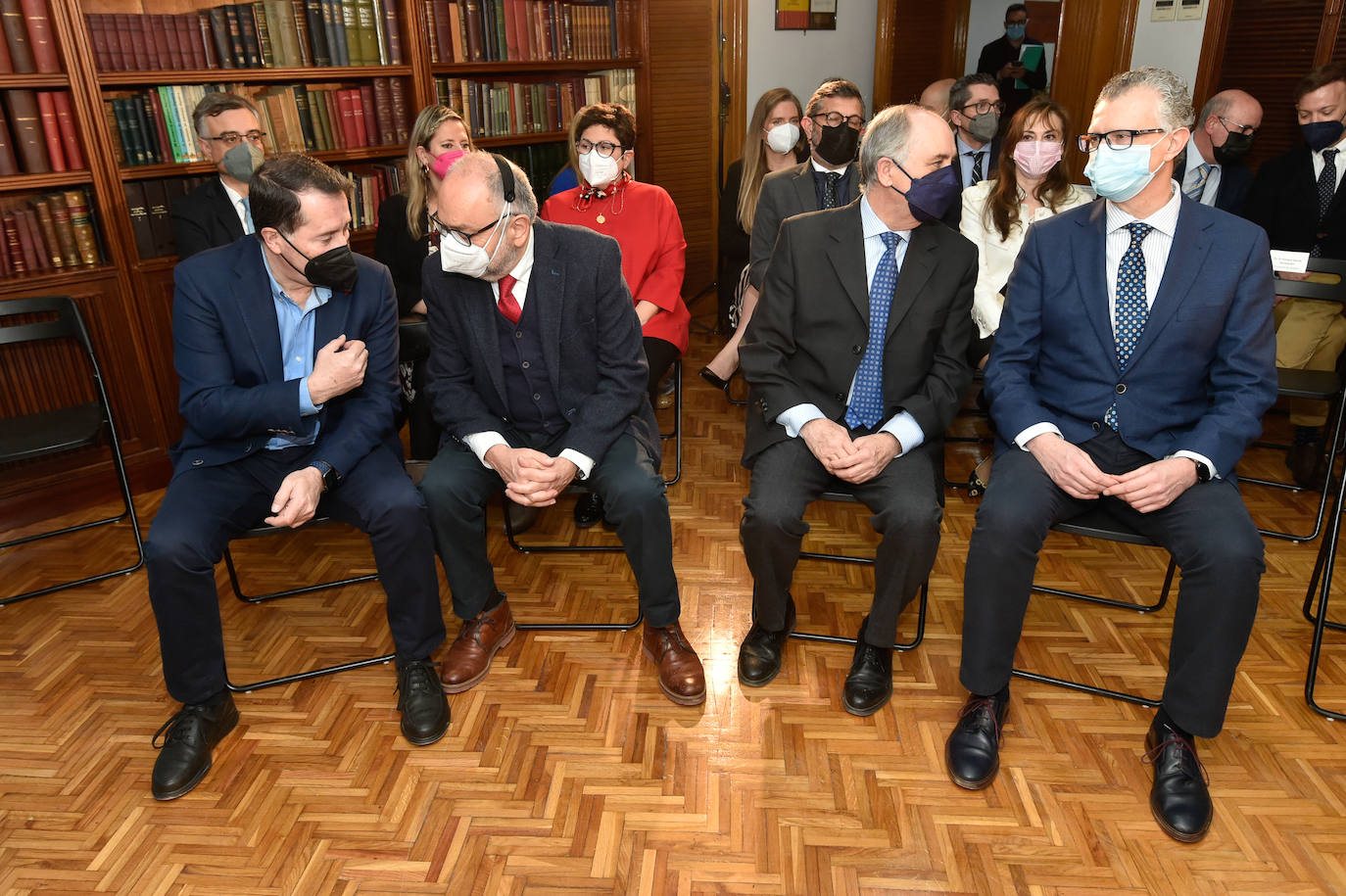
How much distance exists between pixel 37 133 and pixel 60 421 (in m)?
1.19

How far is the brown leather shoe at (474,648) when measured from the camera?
8.30 ft

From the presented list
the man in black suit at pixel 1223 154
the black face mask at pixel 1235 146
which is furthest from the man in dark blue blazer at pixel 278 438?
the black face mask at pixel 1235 146

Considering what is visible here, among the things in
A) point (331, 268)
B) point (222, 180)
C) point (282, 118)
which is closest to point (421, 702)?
point (331, 268)

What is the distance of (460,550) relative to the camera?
2.52 meters

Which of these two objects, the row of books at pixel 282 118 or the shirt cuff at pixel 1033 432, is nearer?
the shirt cuff at pixel 1033 432

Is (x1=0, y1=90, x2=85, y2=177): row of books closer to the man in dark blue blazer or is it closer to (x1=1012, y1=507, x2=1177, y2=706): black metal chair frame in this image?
the man in dark blue blazer

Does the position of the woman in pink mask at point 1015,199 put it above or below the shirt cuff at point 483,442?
above

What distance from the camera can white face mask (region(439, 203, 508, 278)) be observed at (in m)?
2.38

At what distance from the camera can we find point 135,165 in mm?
3689

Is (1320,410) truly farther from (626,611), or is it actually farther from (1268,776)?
(626,611)

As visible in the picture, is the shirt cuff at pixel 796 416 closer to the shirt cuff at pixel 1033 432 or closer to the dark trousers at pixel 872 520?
the dark trousers at pixel 872 520

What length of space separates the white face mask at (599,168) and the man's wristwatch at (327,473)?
1.70 meters

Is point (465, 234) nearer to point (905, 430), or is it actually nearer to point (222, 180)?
point (905, 430)

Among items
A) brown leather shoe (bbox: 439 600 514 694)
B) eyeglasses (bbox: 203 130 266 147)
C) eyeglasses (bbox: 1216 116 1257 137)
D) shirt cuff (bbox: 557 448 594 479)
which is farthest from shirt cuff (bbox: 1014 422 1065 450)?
eyeglasses (bbox: 203 130 266 147)
